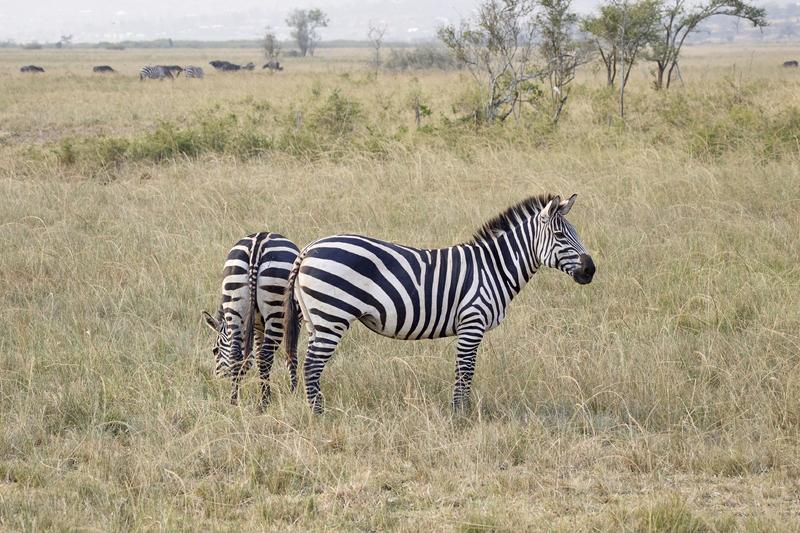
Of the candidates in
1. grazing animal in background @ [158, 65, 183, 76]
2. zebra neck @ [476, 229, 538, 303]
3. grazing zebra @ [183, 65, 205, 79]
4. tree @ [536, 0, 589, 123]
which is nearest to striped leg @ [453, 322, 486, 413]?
zebra neck @ [476, 229, 538, 303]

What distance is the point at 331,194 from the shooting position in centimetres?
991

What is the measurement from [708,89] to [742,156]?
789cm

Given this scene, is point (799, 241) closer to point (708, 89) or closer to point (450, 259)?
point (450, 259)

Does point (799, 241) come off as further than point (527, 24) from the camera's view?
No

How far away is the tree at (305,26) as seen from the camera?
8411cm

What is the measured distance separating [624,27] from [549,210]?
14591 millimetres

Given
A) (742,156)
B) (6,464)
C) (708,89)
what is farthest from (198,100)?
(6,464)

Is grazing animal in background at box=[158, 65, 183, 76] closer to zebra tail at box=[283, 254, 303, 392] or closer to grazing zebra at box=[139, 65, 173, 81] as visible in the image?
grazing zebra at box=[139, 65, 173, 81]

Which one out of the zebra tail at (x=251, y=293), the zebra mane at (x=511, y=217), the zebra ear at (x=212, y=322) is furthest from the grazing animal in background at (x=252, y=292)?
the zebra mane at (x=511, y=217)

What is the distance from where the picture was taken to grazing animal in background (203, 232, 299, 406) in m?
5.11

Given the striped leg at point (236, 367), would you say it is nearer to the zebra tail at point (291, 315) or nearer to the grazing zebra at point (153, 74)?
the zebra tail at point (291, 315)

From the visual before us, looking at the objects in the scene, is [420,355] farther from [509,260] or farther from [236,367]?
[236,367]

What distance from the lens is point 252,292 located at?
5.08 metres

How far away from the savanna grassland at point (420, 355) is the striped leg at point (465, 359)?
16 centimetres
